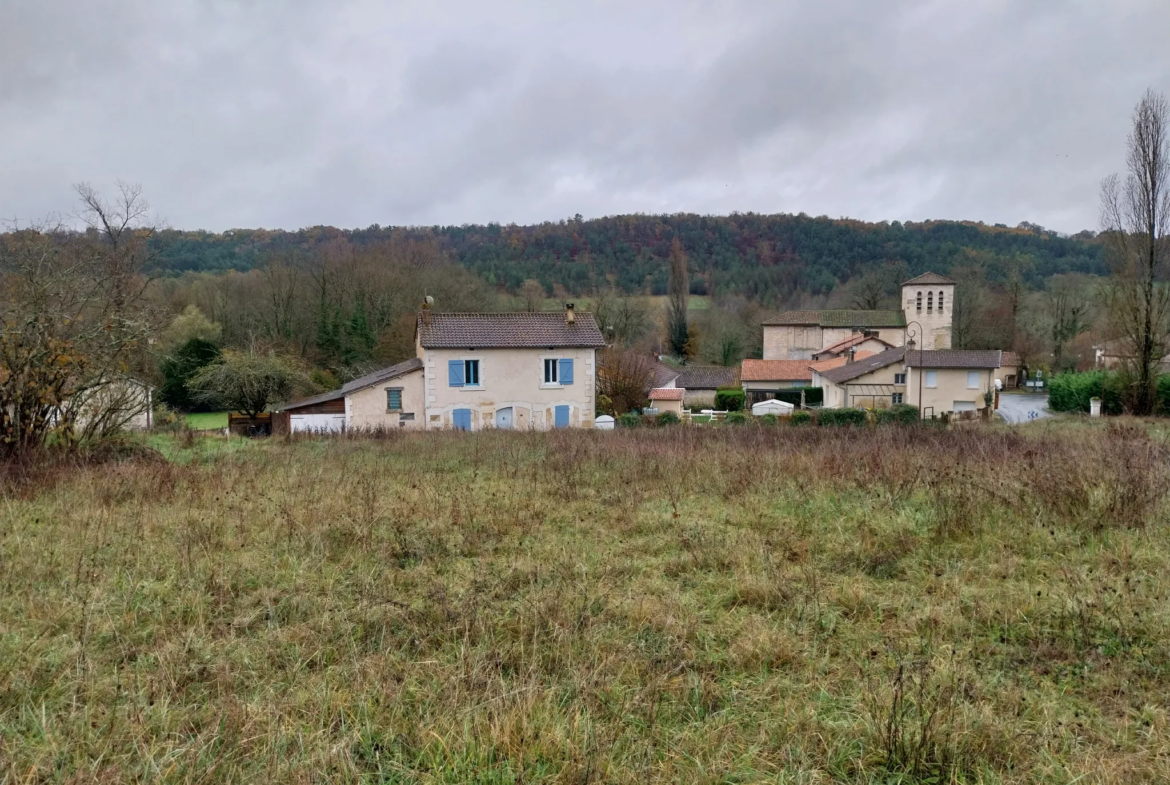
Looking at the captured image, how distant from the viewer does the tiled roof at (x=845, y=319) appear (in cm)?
5294

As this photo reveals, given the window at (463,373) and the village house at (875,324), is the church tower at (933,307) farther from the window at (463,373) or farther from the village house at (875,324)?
the window at (463,373)

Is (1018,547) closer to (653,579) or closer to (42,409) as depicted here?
(653,579)

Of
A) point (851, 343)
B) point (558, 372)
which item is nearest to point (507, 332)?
point (558, 372)

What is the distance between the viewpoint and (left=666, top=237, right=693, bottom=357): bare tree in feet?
200

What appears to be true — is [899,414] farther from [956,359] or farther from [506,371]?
[506,371]

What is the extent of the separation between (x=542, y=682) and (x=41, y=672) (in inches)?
99.0

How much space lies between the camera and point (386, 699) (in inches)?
114

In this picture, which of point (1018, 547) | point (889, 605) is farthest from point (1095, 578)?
point (889, 605)

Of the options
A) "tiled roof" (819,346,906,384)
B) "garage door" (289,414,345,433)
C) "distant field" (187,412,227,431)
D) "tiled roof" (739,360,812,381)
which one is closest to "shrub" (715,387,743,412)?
"tiled roof" (739,360,812,381)

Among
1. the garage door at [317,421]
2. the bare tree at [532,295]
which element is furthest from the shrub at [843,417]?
the bare tree at [532,295]

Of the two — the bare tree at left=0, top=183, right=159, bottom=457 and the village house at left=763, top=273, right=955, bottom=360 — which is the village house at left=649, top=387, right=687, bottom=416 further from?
the bare tree at left=0, top=183, right=159, bottom=457

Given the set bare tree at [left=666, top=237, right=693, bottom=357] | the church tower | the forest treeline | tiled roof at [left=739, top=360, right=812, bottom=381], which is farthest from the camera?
bare tree at [left=666, top=237, right=693, bottom=357]

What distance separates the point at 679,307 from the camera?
201 feet

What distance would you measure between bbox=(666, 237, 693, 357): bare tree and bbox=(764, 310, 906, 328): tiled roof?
8.83 metres
